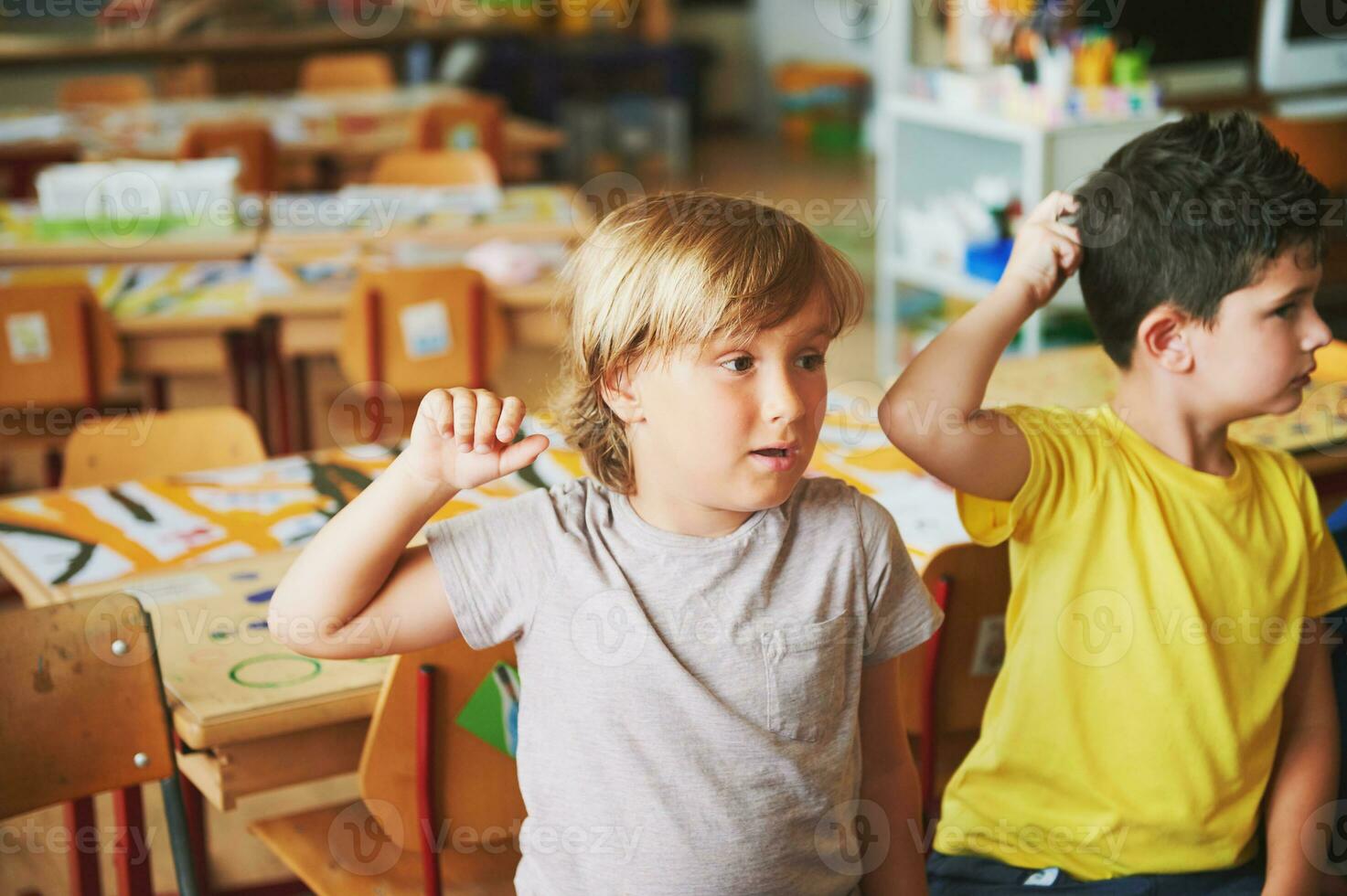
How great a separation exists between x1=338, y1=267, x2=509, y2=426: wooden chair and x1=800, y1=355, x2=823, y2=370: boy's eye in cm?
206

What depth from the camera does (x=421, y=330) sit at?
10.6ft

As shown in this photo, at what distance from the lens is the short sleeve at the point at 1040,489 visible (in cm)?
136

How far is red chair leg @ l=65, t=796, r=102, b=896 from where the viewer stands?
1597 mm

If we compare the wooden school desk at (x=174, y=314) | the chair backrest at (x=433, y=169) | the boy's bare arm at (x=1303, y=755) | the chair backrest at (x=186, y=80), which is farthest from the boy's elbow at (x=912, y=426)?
the chair backrest at (x=186, y=80)

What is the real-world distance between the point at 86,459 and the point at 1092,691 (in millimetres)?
1622

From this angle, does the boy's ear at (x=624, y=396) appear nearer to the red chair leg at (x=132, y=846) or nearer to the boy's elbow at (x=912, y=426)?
the boy's elbow at (x=912, y=426)

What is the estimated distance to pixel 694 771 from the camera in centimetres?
117

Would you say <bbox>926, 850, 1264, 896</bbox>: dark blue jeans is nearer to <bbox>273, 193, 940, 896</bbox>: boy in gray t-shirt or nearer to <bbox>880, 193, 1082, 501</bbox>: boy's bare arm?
<bbox>273, 193, 940, 896</bbox>: boy in gray t-shirt

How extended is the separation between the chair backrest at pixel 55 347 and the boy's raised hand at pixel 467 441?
7.40 feet

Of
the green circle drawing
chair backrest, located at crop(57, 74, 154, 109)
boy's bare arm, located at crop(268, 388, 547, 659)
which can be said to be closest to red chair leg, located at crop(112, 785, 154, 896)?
the green circle drawing

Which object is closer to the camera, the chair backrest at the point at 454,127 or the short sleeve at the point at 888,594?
the short sleeve at the point at 888,594

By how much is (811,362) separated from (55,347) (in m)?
2.40

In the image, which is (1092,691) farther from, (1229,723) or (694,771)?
(694,771)

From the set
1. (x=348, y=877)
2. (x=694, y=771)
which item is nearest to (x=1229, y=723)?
(x=694, y=771)
